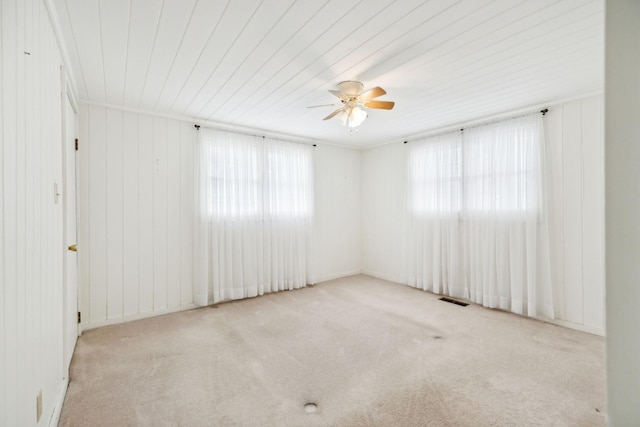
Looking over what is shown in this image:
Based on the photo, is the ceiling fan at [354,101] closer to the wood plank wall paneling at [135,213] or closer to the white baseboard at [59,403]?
the wood plank wall paneling at [135,213]

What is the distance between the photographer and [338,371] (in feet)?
8.02

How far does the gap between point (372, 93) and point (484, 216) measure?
8.21 ft

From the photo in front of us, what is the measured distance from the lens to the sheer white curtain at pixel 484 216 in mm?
3533

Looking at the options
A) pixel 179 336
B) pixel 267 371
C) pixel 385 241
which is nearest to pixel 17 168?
pixel 267 371

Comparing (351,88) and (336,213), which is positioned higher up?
(351,88)

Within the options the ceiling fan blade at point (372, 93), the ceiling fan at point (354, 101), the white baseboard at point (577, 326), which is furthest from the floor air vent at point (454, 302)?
the ceiling fan blade at point (372, 93)

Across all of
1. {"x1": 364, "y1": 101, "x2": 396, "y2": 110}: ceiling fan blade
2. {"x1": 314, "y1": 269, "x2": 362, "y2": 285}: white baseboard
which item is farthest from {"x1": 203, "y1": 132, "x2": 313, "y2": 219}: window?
{"x1": 364, "y1": 101, "x2": 396, "y2": 110}: ceiling fan blade

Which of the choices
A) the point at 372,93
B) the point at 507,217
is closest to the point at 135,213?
the point at 372,93

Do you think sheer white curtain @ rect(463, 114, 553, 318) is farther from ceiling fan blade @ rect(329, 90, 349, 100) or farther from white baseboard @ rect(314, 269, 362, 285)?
ceiling fan blade @ rect(329, 90, 349, 100)

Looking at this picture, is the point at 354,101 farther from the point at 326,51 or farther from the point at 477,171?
the point at 477,171

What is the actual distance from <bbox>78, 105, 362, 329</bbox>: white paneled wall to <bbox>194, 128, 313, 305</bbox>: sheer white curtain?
0.22 meters

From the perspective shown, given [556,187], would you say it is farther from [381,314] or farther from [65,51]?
[65,51]

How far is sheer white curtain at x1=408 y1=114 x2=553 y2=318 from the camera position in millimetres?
3533

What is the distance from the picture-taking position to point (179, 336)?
3129 millimetres
